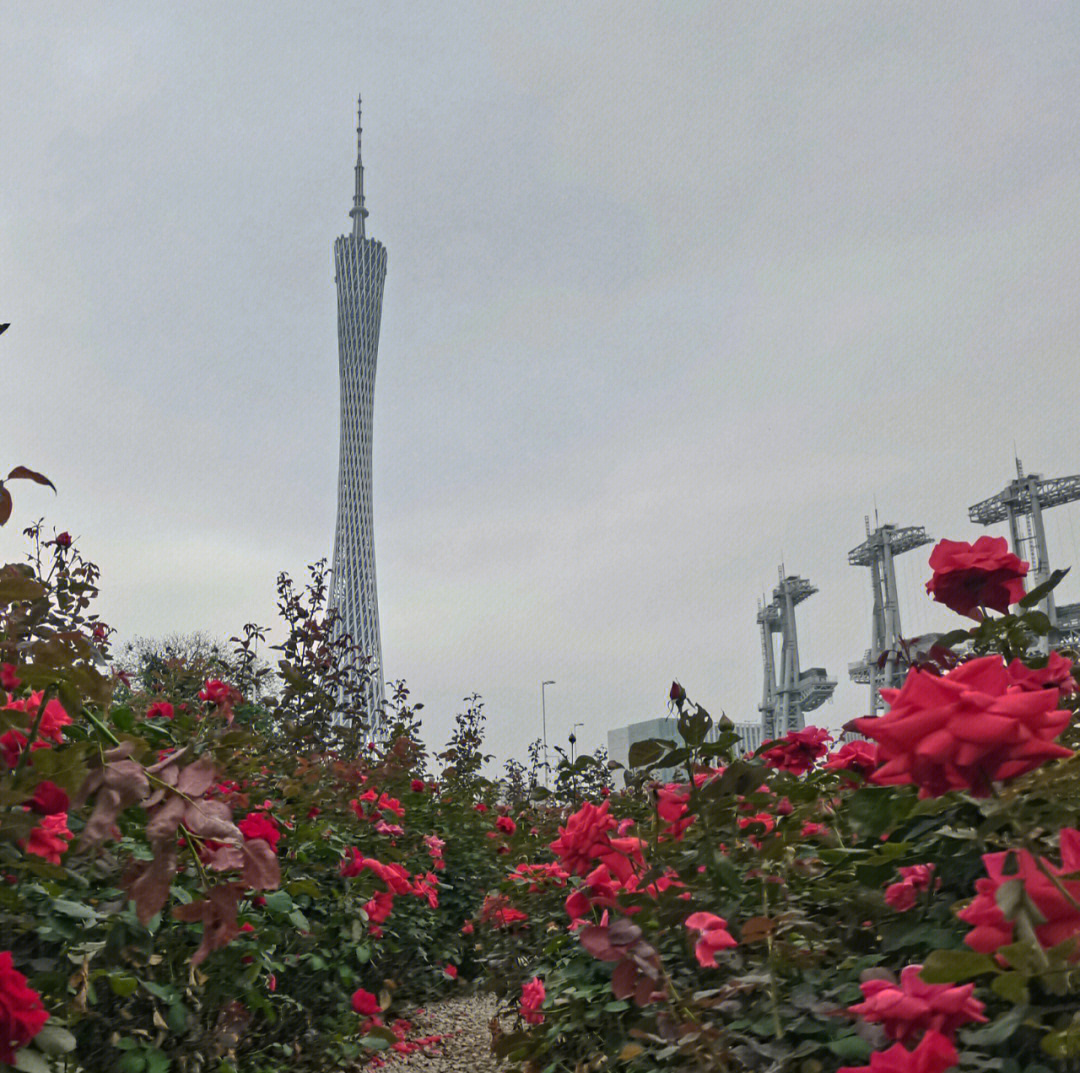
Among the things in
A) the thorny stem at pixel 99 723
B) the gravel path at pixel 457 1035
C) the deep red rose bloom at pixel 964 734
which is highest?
the thorny stem at pixel 99 723

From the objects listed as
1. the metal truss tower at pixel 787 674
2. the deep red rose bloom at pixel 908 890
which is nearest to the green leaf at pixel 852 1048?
the deep red rose bloom at pixel 908 890

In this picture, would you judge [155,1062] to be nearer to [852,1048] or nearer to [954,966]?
[852,1048]

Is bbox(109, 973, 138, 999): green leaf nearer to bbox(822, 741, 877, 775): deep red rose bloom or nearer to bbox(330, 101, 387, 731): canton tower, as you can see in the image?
bbox(822, 741, 877, 775): deep red rose bloom

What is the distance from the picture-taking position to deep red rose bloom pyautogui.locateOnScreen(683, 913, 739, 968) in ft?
3.35

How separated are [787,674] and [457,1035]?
41.3 metres

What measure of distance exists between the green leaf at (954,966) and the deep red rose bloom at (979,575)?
53 centimetres

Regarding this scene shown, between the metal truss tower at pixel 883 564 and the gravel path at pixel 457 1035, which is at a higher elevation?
the metal truss tower at pixel 883 564

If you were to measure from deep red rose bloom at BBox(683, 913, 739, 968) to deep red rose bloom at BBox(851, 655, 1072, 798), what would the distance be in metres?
0.41

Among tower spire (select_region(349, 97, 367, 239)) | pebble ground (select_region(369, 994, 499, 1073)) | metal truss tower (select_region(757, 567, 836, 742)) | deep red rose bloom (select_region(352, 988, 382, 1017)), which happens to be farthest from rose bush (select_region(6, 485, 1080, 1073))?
metal truss tower (select_region(757, 567, 836, 742))

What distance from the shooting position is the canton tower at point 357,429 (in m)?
28.6

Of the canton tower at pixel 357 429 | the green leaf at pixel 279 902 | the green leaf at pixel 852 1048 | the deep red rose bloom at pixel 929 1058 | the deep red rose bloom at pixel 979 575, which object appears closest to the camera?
the deep red rose bloom at pixel 929 1058

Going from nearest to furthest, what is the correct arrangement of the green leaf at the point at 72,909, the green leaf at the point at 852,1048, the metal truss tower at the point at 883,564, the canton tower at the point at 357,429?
the green leaf at the point at 852,1048 < the green leaf at the point at 72,909 < the canton tower at the point at 357,429 < the metal truss tower at the point at 883,564

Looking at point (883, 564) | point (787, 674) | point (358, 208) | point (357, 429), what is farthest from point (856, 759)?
point (787, 674)

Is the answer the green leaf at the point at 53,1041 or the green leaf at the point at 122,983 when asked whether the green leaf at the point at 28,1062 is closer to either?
the green leaf at the point at 53,1041
